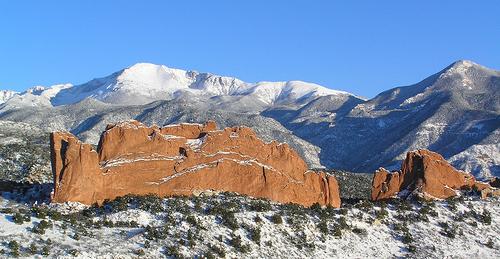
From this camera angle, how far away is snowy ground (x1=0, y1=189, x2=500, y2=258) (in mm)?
39738

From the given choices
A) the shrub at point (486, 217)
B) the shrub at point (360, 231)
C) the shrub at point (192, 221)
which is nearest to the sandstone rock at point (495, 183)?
the shrub at point (486, 217)

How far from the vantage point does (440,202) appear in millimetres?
57188

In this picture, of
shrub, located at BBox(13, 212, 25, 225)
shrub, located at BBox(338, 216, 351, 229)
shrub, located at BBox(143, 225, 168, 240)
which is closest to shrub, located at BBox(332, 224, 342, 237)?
shrub, located at BBox(338, 216, 351, 229)

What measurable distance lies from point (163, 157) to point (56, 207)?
364 inches

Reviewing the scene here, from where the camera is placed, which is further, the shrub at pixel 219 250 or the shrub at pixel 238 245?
the shrub at pixel 238 245

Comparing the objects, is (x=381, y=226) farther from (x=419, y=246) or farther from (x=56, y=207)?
(x=56, y=207)

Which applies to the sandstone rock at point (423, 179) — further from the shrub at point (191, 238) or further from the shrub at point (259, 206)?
the shrub at point (191, 238)

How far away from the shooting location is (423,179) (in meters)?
A: 61.7

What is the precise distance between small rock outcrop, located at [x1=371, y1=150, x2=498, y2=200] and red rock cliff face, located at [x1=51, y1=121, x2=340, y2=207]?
7.98m

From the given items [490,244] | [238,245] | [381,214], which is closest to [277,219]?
[238,245]

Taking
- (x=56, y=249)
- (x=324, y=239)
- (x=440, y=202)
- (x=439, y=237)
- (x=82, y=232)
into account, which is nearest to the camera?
(x=56, y=249)

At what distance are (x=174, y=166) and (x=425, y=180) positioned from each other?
23.4m

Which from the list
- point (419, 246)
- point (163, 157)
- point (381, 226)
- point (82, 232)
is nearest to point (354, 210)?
point (381, 226)

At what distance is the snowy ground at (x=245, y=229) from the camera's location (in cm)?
3974
